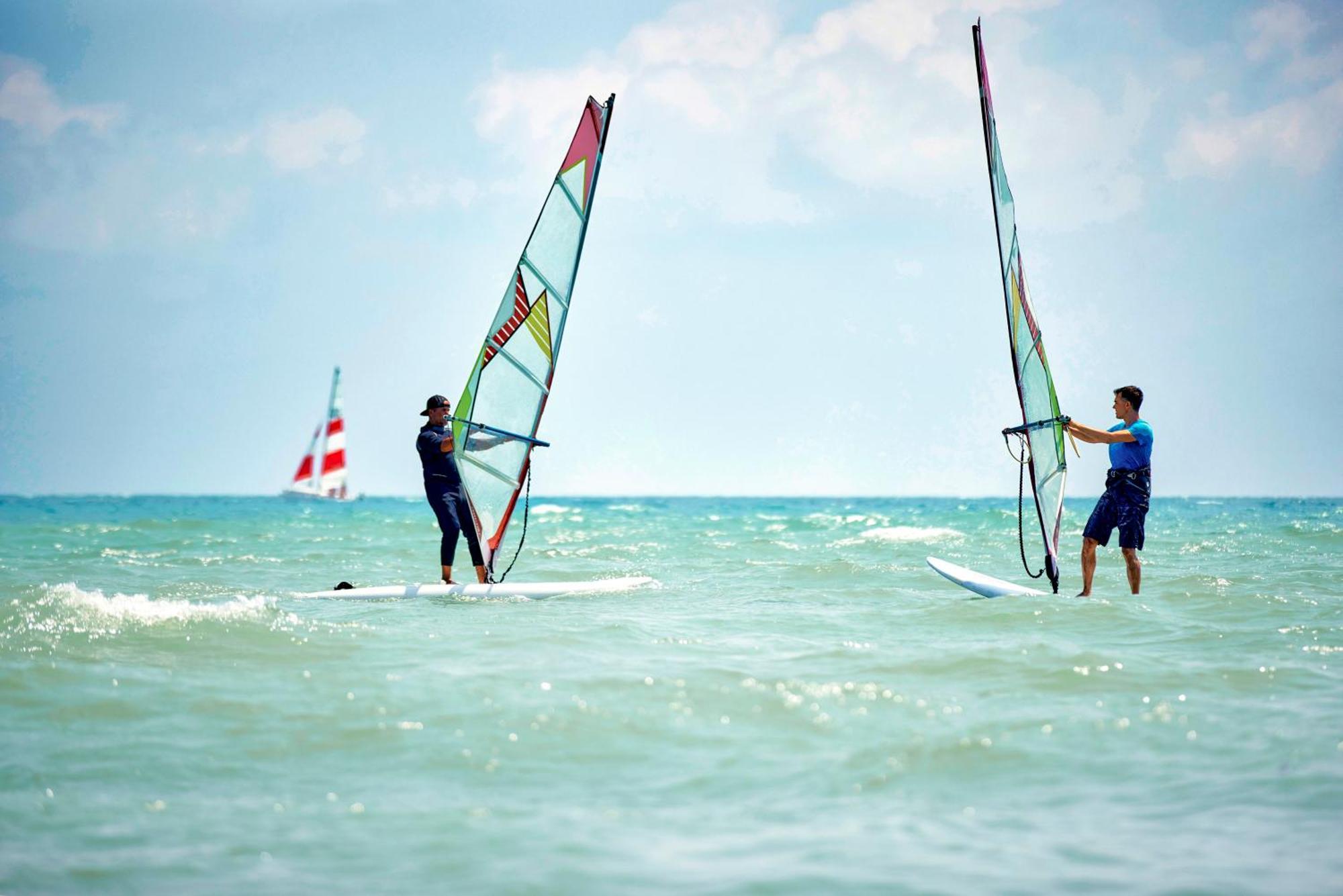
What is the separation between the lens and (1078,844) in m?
2.92

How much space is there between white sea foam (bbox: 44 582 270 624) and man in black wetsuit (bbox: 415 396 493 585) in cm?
144

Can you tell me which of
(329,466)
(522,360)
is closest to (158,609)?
(522,360)

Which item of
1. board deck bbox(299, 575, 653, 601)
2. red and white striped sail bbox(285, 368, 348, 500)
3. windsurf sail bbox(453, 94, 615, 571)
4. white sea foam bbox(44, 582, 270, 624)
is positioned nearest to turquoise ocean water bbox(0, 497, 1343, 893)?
white sea foam bbox(44, 582, 270, 624)

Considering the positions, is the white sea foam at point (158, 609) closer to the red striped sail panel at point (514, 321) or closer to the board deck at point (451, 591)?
the board deck at point (451, 591)

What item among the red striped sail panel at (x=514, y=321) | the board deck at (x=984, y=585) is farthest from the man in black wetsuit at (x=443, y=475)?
the board deck at (x=984, y=585)

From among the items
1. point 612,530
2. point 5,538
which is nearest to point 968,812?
point 5,538

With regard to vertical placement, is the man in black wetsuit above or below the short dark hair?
below

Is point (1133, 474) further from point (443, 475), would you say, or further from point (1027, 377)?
point (443, 475)

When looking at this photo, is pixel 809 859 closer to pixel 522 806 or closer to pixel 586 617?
pixel 522 806

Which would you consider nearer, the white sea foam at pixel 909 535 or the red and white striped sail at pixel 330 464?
the white sea foam at pixel 909 535

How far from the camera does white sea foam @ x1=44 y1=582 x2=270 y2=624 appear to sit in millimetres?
6207

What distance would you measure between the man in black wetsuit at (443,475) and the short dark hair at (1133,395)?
4423mm

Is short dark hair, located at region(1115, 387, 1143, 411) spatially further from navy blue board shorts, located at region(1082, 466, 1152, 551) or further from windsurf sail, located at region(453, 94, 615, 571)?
windsurf sail, located at region(453, 94, 615, 571)

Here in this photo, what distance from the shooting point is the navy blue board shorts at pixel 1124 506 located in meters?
7.26
